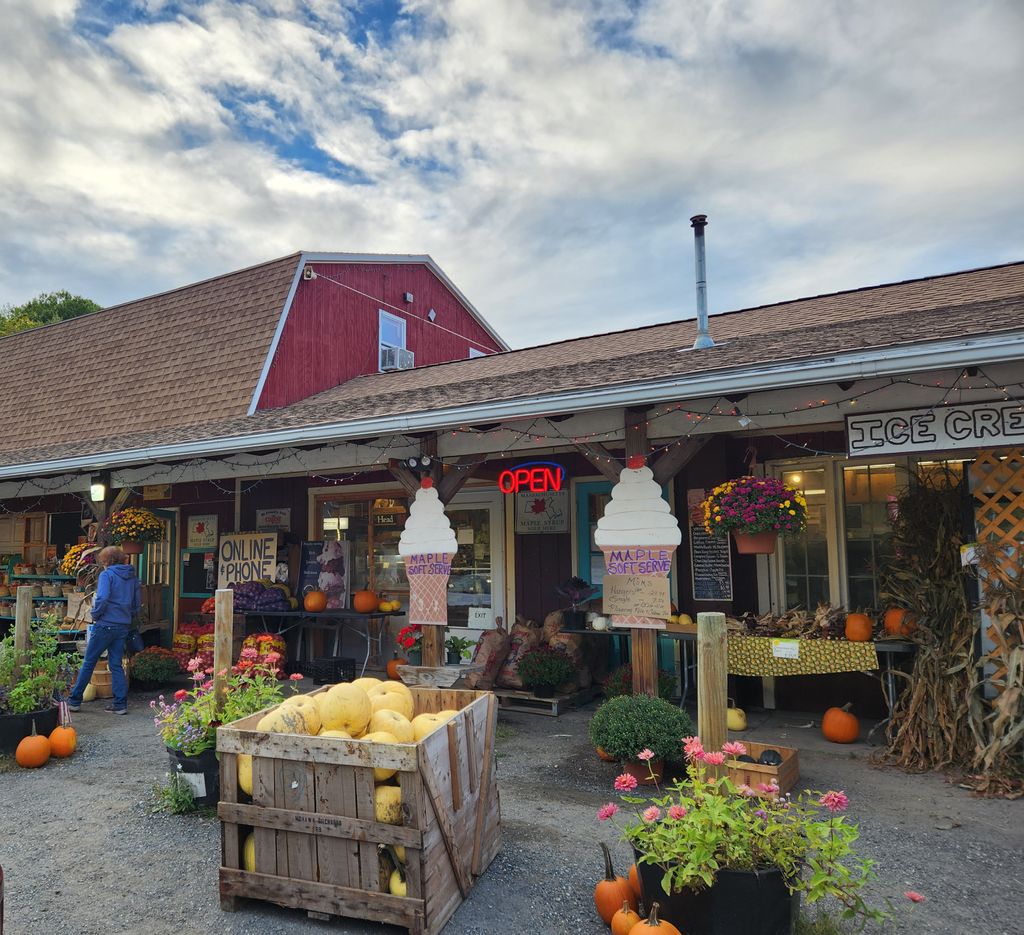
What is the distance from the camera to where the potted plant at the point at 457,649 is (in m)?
9.24

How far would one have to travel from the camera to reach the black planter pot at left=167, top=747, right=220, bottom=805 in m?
4.97

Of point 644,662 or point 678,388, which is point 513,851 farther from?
point 678,388

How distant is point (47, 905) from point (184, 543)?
354 inches

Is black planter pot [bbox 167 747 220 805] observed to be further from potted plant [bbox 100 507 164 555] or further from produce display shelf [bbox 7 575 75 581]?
produce display shelf [bbox 7 575 75 581]

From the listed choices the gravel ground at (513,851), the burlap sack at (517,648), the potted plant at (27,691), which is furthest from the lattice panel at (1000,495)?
the potted plant at (27,691)

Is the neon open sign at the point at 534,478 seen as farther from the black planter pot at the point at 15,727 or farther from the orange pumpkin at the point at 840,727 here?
the black planter pot at the point at 15,727

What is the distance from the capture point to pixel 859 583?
725 cm

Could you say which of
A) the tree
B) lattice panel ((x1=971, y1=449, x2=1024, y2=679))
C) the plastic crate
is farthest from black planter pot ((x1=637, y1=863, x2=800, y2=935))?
the tree

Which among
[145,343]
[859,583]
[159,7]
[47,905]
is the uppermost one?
[159,7]

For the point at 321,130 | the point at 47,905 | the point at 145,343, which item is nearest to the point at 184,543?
the point at 145,343

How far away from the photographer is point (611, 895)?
3.27m

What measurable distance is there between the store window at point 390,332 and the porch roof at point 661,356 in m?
2.90

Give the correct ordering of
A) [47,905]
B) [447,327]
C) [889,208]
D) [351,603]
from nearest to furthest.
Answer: [47,905] < [351,603] < [889,208] < [447,327]

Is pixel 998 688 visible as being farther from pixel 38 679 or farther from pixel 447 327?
pixel 447 327
